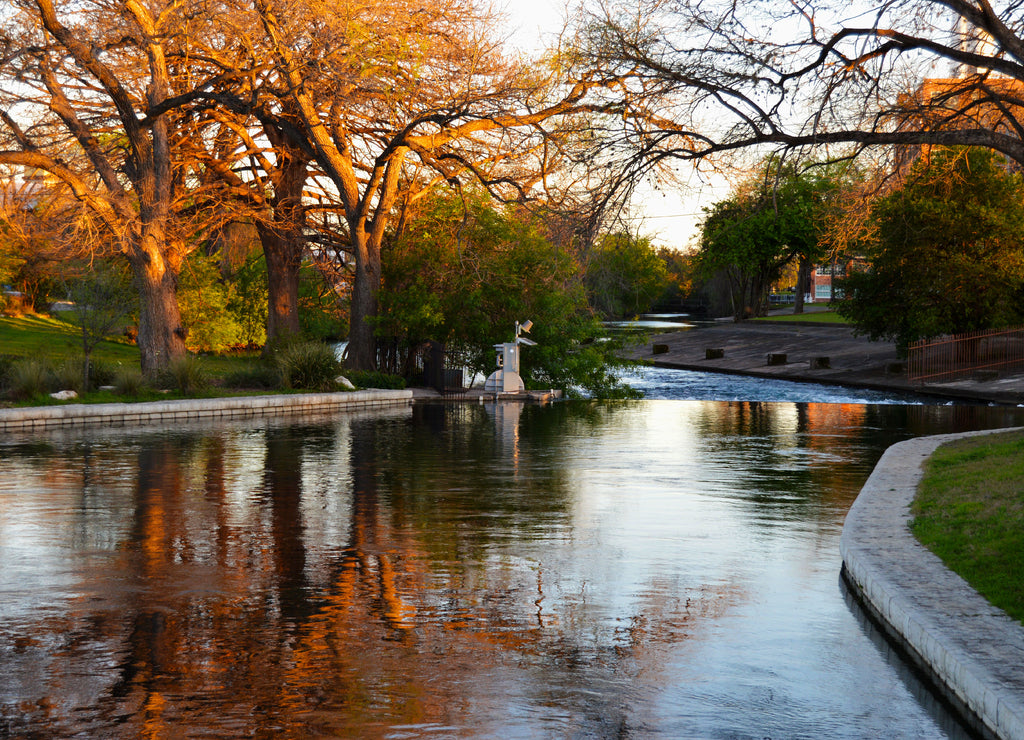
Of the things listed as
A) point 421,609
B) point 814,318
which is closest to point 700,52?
point 421,609

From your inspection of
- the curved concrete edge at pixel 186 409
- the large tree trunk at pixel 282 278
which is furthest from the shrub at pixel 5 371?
the large tree trunk at pixel 282 278

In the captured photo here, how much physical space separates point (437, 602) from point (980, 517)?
192 inches

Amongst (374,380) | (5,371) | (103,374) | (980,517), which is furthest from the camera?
(374,380)

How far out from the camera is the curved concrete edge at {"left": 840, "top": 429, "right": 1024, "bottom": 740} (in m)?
5.26

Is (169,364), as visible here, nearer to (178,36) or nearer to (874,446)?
(178,36)

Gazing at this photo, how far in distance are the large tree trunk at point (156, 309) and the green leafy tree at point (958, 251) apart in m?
24.0

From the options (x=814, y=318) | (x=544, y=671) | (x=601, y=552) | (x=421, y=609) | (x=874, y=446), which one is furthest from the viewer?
(x=814, y=318)

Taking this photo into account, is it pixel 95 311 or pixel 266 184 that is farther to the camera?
pixel 266 184

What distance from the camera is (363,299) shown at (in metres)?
31.9

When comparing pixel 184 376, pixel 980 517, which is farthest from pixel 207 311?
pixel 980 517

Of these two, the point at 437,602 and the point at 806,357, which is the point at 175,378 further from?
the point at 806,357

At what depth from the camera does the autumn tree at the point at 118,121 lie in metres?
26.5

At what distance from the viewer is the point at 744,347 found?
6253 centimetres

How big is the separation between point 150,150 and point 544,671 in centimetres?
2615
